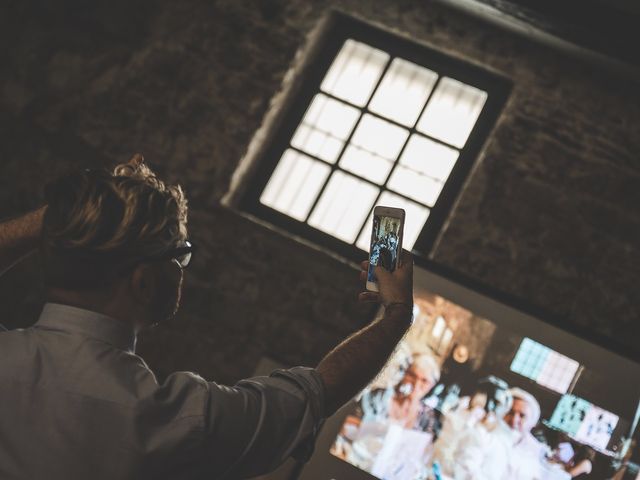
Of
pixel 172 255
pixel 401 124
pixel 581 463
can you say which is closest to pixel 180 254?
pixel 172 255

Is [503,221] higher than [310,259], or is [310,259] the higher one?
[503,221]

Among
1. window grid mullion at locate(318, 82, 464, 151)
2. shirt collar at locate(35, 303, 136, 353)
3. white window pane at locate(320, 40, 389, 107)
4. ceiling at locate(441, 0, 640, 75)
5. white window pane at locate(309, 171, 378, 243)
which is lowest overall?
shirt collar at locate(35, 303, 136, 353)

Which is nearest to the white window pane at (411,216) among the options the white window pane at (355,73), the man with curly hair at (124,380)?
the white window pane at (355,73)

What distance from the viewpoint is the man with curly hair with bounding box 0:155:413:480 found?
3.55 ft

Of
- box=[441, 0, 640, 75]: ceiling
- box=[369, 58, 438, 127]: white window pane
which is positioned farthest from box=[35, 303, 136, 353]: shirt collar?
box=[441, 0, 640, 75]: ceiling

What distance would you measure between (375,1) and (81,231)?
130 inches

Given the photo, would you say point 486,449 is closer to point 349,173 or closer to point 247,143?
point 349,173

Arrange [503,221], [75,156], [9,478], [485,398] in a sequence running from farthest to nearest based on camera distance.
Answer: [75,156]
[503,221]
[485,398]
[9,478]

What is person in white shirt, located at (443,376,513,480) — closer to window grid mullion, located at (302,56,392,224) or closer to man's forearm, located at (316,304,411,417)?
window grid mullion, located at (302,56,392,224)

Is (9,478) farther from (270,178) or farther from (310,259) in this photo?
(270,178)

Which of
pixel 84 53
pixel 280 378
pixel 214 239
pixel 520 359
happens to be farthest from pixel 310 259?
pixel 280 378

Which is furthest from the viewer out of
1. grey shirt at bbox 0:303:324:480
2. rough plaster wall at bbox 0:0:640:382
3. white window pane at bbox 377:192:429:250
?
white window pane at bbox 377:192:429:250

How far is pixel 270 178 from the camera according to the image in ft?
12.9

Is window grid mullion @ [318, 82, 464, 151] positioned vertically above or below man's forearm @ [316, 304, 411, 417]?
above
